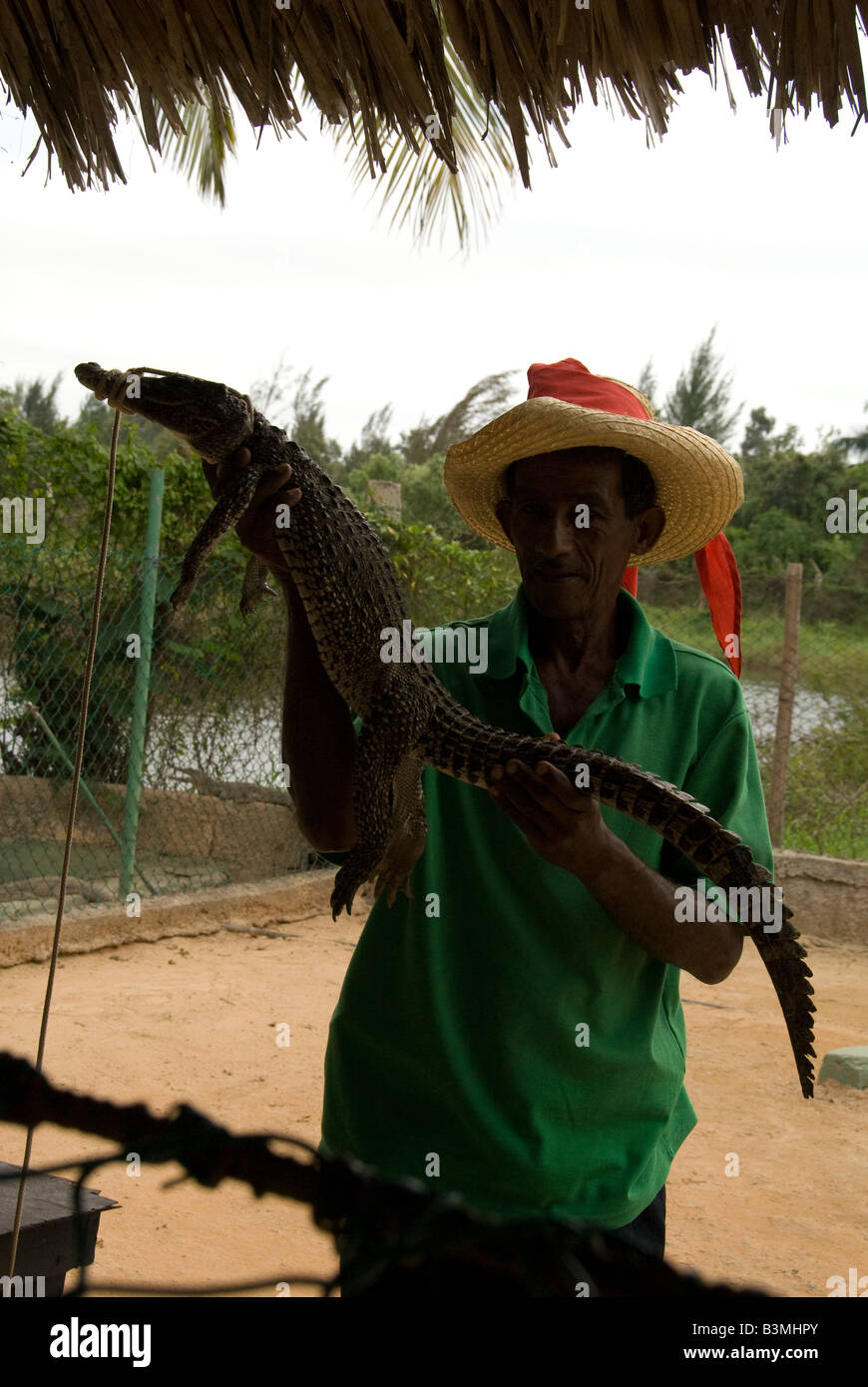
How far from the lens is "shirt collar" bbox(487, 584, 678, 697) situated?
203cm

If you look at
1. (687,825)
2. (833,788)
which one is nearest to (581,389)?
(687,825)

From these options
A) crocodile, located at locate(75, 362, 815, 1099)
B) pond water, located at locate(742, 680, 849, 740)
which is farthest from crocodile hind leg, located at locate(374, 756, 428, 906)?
pond water, located at locate(742, 680, 849, 740)

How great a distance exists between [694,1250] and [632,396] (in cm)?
314

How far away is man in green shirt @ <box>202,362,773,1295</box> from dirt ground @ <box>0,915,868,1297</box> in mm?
746

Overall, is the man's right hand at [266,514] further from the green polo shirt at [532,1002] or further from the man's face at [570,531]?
the green polo shirt at [532,1002]

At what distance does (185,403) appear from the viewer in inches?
67.5

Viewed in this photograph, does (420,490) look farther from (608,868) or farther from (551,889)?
(608,868)

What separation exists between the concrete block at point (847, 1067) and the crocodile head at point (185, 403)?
4914 millimetres

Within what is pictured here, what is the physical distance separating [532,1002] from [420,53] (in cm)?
226

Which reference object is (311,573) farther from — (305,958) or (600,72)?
(305,958)
